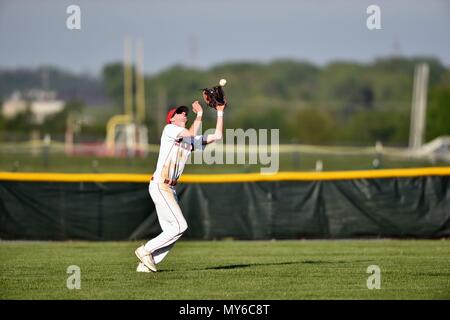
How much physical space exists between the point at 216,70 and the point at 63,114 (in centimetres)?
4808

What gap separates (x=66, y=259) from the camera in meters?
13.3

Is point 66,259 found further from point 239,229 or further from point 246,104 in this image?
point 246,104

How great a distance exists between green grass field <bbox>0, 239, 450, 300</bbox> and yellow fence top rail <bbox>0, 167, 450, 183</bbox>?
1437 millimetres

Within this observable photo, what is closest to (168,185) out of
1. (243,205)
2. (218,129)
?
(218,129)

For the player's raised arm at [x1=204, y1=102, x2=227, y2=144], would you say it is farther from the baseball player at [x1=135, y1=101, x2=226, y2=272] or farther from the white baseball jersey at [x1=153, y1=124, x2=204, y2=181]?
the white baseball jersey at [x1=153, y1=124, x2=204, y2=181]

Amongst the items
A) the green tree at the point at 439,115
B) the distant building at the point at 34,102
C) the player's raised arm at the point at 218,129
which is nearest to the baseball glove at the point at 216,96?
the player's raised arm at the point at 218,129

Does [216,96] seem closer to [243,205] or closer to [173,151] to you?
[173,151]

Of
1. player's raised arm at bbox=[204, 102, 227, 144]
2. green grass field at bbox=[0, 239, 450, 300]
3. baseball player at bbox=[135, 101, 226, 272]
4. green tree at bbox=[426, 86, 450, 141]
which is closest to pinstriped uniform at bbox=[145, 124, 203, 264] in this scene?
baseball player at bbox=[135, 101, 226, 272]

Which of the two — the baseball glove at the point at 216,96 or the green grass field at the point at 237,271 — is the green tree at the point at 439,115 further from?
the baseball glove at the point at 216,96

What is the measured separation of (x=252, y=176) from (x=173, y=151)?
21.0 ft

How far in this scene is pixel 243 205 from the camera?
17.5 meters
